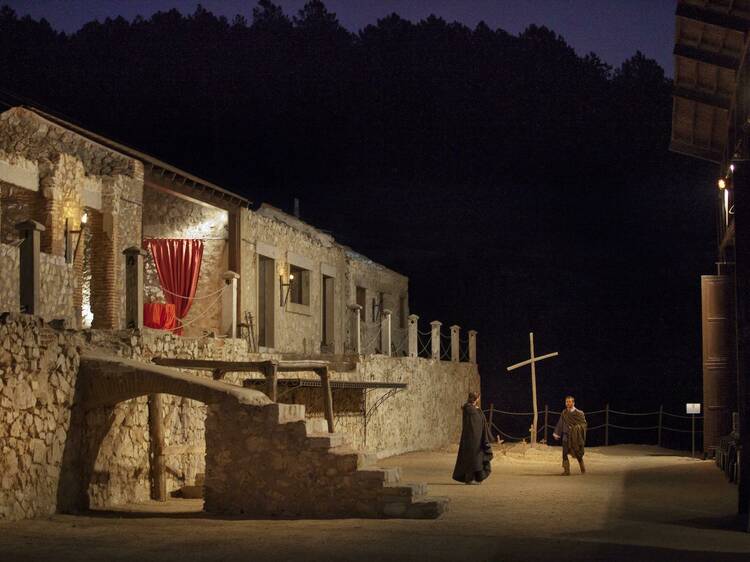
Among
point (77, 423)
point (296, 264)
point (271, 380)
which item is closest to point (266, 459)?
point (271, 380)

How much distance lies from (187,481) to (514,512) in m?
5.06

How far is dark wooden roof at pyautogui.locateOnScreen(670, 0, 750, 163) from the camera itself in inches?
798

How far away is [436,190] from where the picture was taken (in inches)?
2410

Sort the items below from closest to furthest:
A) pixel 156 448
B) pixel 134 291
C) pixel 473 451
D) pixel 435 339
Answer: pixel 156 448
pixel 134 291
pixel 473 451
pixel 435 339

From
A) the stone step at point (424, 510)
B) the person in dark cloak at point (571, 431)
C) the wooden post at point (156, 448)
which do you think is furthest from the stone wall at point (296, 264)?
the stone step at point (424, 510)

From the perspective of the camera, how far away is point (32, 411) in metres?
11.8

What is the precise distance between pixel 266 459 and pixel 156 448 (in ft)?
7.18

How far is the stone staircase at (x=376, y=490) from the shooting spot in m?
12.6

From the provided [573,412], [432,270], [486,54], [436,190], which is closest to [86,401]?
[573,412]

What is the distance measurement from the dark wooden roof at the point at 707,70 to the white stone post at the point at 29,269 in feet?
44.4

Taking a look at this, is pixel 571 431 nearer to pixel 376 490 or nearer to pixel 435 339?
pixel 376 490

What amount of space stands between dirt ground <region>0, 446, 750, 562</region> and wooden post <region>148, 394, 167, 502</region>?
416 mm

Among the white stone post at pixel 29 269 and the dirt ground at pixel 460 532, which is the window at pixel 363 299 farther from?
the white stone post at pixel 29 269

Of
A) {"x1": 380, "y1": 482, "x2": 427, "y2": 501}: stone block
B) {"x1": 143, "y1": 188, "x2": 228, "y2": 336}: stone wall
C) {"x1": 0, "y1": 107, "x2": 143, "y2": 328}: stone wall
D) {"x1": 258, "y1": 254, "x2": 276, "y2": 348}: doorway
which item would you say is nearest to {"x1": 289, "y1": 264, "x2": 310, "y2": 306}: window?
{"x1": 258, "y1": 254, "x2": 276, "y2": 348}: doorway
